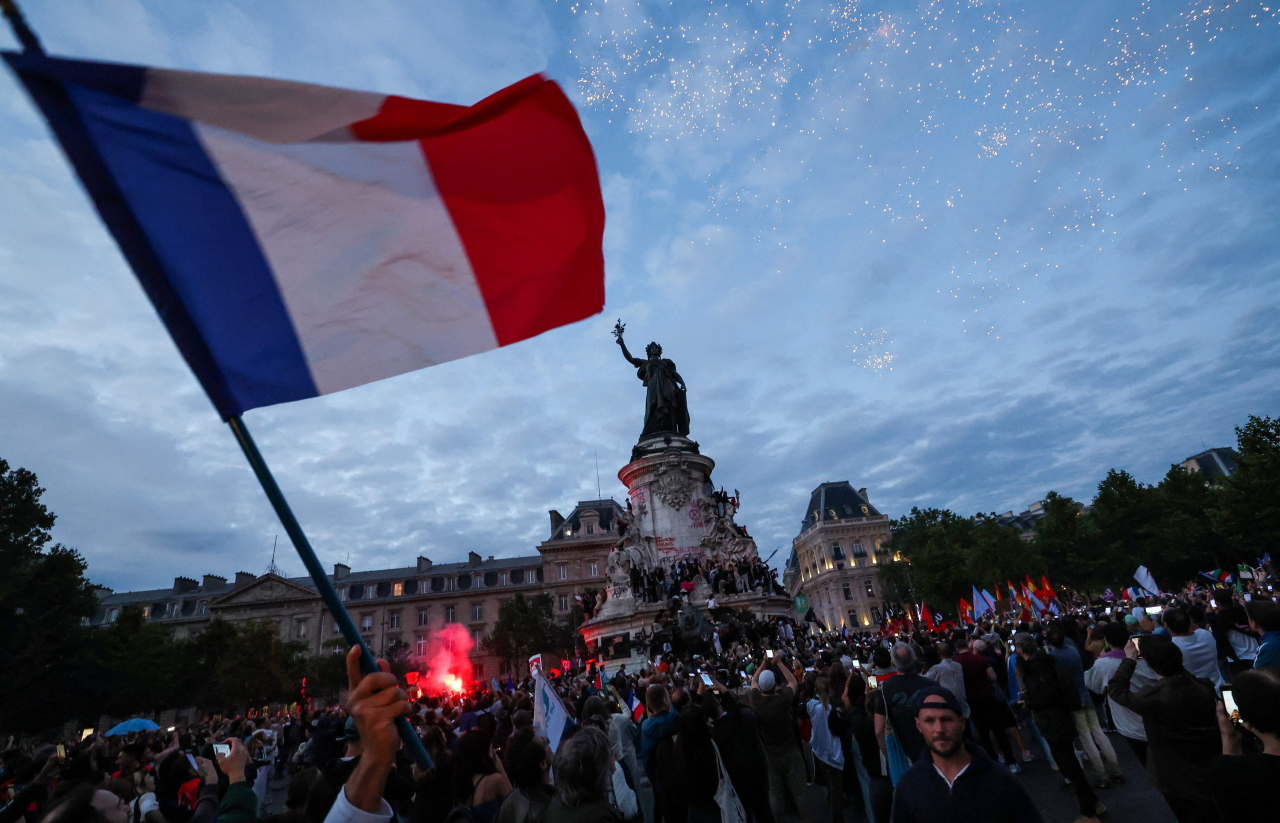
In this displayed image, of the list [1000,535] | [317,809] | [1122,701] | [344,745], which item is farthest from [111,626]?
[1000,535]

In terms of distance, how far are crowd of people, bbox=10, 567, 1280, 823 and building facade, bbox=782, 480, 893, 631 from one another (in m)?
73.5

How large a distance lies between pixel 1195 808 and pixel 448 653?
69125 mm

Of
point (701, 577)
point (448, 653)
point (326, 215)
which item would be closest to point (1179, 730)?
point (326, 215)

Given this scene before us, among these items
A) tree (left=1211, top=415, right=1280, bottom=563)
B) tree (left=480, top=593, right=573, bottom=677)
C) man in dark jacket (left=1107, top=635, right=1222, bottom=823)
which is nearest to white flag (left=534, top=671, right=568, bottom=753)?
man in dark jacket (left=1107, top=635, right=1222, bottom=823)

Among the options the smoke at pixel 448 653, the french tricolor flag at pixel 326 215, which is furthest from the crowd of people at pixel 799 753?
the smoke at pixel 448 653

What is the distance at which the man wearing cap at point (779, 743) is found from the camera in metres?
7.04

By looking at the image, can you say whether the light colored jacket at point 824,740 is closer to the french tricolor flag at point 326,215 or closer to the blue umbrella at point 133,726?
the french tricolor flag at point 326,215

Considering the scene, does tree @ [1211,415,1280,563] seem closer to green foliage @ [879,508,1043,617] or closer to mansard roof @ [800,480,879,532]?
green foliage @ [879,508,1043,617]

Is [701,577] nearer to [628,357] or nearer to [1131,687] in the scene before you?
[628,357]

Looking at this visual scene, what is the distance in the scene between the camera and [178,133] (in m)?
3.45

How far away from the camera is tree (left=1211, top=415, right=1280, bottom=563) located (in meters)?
37.8

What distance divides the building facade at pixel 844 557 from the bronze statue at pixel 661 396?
49.0 m

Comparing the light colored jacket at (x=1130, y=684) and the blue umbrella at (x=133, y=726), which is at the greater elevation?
the blue umbrella at (x=133, y=726)

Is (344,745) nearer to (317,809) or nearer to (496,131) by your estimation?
(317,809)
